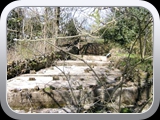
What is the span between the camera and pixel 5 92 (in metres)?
3.72

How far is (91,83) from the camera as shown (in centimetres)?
387

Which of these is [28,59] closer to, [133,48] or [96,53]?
[96,53]

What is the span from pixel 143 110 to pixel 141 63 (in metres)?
0.53

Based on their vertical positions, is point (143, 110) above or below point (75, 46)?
below

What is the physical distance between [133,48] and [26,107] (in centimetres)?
137

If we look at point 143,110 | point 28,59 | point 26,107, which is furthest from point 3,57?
point 143,110

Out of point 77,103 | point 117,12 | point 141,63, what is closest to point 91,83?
point 77,103

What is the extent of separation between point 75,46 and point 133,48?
2.15 ft

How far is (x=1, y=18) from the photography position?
3.67 meters

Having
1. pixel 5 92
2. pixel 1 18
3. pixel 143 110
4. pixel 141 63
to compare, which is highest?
pixel 1 18

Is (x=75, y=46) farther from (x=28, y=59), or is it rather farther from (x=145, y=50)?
(x=145, y=50)

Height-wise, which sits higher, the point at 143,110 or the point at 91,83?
the point at 91,83

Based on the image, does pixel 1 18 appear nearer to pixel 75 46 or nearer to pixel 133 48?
Answer: pixel 75 46

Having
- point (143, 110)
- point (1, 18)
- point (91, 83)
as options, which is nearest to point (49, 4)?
point (1, 18)
